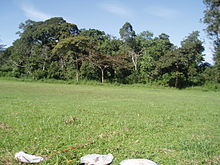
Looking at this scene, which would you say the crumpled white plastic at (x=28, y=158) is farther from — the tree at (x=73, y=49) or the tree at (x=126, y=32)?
the tree at (x=126, y=32)

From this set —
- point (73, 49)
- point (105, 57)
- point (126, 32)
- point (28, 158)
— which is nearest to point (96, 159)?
point (28, 158)

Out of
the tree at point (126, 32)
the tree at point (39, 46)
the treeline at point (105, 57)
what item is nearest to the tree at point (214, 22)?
the treeline at point (105, 57)

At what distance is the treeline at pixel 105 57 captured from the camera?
2489 centimetres

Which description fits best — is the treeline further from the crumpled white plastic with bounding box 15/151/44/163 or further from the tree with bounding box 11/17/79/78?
the crumpled white plastic with bounding box 15/151/44/163

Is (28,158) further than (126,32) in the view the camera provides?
No

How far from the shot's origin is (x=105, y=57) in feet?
85.1

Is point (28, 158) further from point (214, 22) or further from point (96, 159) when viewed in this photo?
point (214, 22)

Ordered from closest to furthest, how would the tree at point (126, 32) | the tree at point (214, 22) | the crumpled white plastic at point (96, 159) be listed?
the crumpled white plastic at point (96, 159), the tree at point (214, 22), the tree at point (126, 32)

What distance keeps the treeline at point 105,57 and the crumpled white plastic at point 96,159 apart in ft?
72.6

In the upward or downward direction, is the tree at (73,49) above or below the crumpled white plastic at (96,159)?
above

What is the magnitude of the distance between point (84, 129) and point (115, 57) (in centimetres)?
2187

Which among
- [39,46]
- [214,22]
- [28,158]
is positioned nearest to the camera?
[28,158]

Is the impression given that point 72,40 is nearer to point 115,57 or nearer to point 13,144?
point 115,57

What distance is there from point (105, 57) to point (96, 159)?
23597 millimetres
